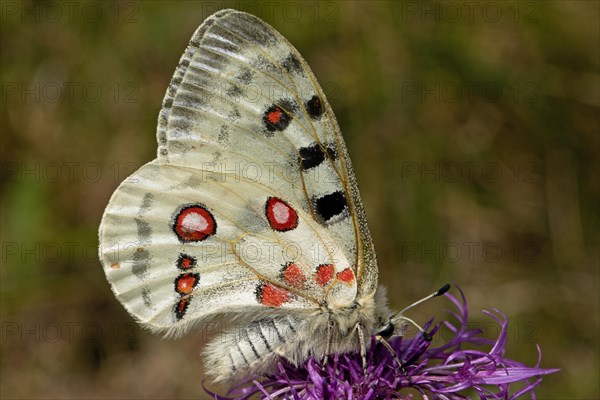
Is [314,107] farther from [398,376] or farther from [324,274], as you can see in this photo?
[398,376]

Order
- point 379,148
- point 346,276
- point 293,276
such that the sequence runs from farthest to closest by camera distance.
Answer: point 379,148, point 293,276, point 346,276

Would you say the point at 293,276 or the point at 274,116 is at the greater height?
the point at 274,116

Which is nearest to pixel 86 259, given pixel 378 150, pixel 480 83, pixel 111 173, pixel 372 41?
pixel 111 173

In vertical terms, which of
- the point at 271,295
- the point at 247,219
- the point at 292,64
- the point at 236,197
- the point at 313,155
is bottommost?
the point at 271,295

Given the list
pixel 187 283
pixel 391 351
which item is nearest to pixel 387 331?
pixel 391 351

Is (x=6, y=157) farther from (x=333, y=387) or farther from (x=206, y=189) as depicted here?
(x=333, y=387)

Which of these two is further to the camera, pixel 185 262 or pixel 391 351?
pixel 185 262

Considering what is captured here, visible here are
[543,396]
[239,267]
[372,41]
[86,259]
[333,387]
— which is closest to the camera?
[333,387]
